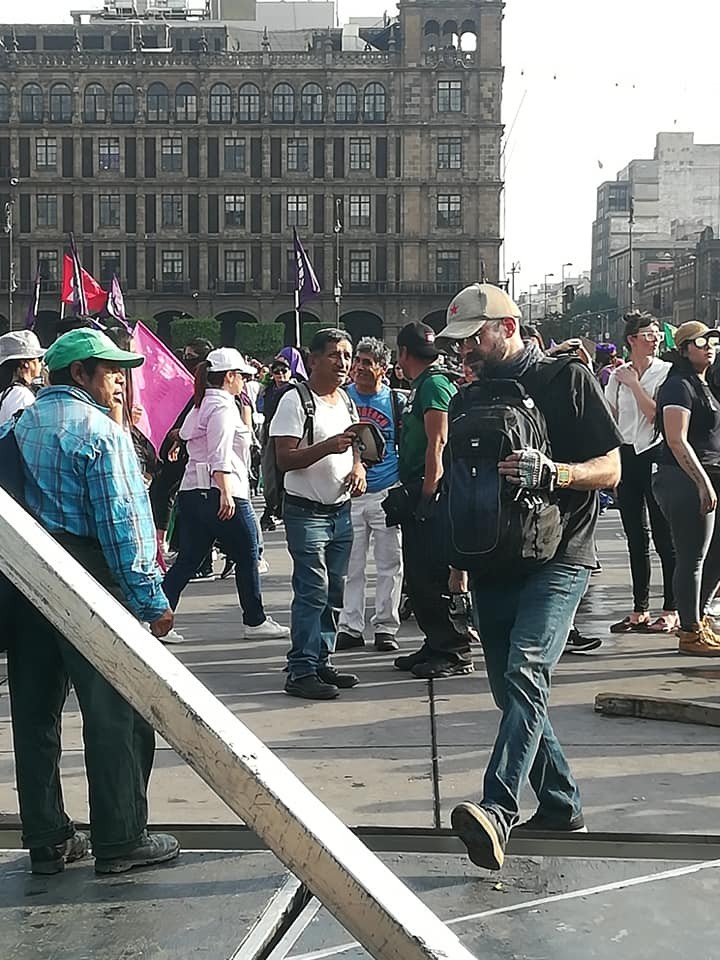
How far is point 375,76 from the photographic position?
292 ft

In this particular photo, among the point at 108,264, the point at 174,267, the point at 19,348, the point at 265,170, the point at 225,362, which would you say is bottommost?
the point at 225,362

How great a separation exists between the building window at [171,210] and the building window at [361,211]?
1053cm

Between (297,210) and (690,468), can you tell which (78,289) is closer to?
(690,468)

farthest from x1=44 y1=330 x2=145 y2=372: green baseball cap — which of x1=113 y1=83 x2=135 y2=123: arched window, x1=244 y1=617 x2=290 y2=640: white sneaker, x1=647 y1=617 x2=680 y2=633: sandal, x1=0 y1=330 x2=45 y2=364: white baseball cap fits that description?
x1=113 y1=83 x2=135 y2=123: arched window

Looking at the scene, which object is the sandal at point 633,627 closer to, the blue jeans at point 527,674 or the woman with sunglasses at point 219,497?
the woman with sunglasses at point 219,497

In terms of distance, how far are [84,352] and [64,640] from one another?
90cm

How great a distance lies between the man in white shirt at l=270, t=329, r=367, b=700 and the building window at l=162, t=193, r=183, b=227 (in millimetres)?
83890

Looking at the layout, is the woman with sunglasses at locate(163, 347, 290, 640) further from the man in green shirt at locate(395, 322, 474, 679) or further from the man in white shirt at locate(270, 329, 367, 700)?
the man in white shirt at locate(270, 329, 367, 700)

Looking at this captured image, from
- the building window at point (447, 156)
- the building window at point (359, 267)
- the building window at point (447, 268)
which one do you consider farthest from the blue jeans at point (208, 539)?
the building window at point (447, 156)

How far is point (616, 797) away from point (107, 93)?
294 feet

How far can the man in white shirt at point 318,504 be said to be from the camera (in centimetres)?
712

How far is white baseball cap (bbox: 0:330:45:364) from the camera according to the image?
7.85 meters

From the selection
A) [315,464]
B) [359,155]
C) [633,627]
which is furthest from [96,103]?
[315,464]

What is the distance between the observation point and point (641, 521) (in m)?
9.09
